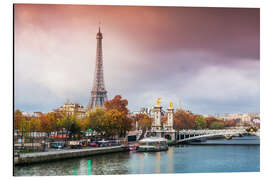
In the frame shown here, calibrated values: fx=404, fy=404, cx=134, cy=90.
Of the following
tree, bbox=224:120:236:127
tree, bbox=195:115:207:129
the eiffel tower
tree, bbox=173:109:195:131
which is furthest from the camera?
tree, bbox=224:120:236:127

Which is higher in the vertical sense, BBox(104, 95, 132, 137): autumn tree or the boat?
BBox(104, 95, 132, 137): autumn tree

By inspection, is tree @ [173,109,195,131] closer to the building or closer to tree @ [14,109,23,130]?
the building

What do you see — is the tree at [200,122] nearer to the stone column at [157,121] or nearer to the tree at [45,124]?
the stone column at [157,121]

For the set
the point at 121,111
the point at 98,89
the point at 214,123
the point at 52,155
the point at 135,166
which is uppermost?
the point at 98,89

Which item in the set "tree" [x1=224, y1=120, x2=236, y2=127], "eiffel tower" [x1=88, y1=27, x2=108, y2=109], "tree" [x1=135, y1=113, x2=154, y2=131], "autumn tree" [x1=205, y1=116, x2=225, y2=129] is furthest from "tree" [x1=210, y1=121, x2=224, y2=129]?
"eiffel tower" [x1=88, y1=27, x2=108, y2=109]

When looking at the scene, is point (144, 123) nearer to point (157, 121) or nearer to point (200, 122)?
point (157, 121)

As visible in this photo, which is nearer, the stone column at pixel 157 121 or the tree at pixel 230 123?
the stone column at pixel 157 121

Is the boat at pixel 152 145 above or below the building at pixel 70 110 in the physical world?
below

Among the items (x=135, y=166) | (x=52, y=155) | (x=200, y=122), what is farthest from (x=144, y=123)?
(x=52, y=155)

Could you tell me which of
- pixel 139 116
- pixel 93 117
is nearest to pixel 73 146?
pixel 93 117

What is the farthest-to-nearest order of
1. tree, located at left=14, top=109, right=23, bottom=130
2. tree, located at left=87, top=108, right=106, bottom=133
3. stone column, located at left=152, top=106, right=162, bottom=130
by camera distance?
stone column, located at left=152, top=106, right=162, bottom=130 < tree, located at left=87, top=108, right=106, bottom=133 < tree, located at left=14, top=109, right=23, bottom=130

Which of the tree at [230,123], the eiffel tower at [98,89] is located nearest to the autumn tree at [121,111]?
the eiffel tower at [98,89]
